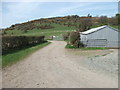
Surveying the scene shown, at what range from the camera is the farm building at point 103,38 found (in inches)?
922

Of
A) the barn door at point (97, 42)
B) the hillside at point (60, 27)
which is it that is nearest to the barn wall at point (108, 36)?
the barn door at point (97, 42)

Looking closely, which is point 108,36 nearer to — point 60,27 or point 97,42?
point 97,42

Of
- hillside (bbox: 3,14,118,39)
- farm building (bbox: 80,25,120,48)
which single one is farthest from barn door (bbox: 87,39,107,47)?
hillside (bbox: 3,14,118,39)

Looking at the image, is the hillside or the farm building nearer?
the farm building

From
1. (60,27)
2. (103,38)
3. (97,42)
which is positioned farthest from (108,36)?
(60,27)

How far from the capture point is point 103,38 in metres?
23.6

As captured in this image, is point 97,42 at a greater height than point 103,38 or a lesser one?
lesser

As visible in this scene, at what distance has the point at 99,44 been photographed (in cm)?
2372

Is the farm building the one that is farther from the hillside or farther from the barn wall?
the hillside

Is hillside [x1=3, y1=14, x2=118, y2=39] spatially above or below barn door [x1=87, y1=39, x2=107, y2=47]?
above

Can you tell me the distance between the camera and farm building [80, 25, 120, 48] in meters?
23.4

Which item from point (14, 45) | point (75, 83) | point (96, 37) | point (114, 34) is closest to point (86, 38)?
point (96, 37)

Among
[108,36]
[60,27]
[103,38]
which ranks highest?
[60,27]

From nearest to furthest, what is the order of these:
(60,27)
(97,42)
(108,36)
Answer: (108,36), (97,42), (60,27)
